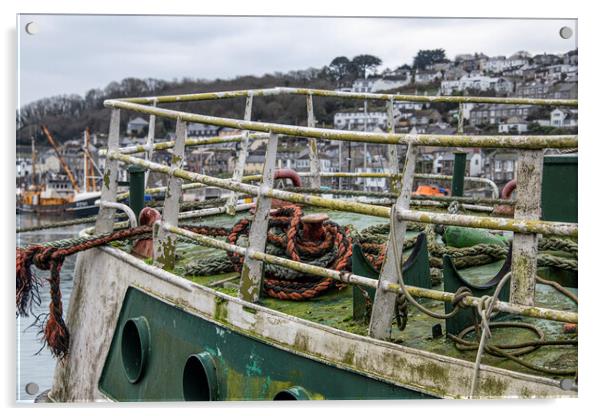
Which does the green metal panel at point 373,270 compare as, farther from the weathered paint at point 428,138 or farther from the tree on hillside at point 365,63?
the tree on hillside at point 365,63

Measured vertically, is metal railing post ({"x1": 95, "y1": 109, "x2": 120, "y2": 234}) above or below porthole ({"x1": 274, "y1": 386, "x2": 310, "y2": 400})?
above

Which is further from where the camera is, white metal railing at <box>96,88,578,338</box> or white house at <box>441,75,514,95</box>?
white house at <box>441,75,514,95</box>

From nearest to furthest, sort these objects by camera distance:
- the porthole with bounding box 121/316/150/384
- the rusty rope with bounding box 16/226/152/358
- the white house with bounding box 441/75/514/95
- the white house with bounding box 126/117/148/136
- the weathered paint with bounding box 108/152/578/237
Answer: the weathered paint with bounding box 108/152/578/237 → the porthole with bounding box 121/316/150/384 → the rusty rope with bounding box 16/226/152/358 → the white house with bounding box 441/75/514/95 → the white house with bounding box 126/117/148/136

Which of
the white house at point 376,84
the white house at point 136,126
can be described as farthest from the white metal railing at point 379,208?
the white house at point 136,126

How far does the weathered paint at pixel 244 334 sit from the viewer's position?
13.0ft

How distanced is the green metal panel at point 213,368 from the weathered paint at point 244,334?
0.05m

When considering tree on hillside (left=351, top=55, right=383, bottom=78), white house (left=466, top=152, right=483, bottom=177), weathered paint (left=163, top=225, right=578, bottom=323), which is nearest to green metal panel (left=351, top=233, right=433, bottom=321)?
weathered paint (left=163, top=225, right=578, bottom=323)

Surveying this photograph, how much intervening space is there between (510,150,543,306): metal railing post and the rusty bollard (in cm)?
199

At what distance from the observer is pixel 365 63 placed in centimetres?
805

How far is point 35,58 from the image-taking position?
5.71 m

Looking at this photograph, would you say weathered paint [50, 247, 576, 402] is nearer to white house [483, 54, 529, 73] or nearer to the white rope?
the white rope

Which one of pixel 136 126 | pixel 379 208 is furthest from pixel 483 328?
pixel 136 126

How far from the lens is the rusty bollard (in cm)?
570
